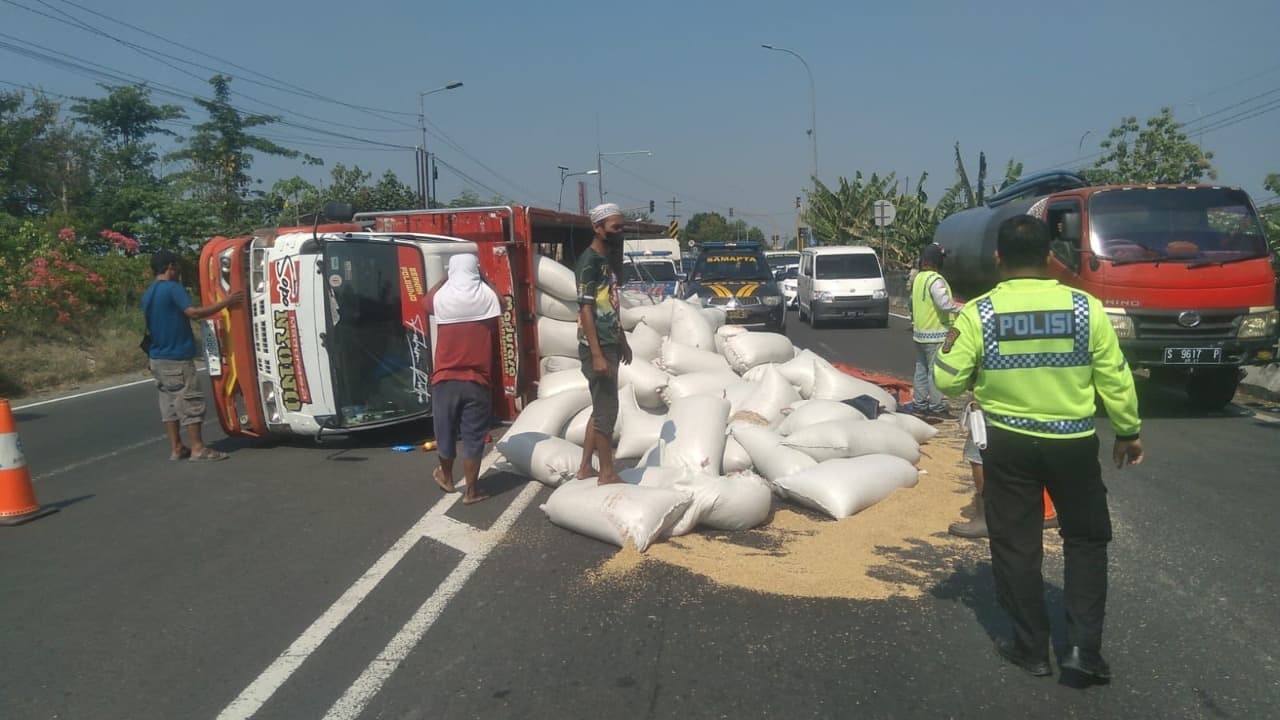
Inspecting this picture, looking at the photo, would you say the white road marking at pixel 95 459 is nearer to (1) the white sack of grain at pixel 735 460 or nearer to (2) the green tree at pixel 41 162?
(1) the white sack of grain at pixel 735 460

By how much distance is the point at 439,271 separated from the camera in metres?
8.16

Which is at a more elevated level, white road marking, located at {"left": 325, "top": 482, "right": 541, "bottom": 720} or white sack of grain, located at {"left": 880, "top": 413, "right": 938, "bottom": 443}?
white sack of grain, located at {"left": 880, "top": 413, "right": 938, "bottom": 443}

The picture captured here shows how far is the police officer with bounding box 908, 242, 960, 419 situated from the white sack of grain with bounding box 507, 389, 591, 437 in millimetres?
3109

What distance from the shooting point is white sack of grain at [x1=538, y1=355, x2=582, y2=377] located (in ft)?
29.5

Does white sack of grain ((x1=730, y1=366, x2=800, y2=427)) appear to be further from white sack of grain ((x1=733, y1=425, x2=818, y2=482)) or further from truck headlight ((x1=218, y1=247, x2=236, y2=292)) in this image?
truck headlight ((x1=218, y1=247, x2=236, y2=292))

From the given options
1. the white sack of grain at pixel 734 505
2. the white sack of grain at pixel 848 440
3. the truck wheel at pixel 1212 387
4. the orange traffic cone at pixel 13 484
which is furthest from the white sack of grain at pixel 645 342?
the truck wheel at pixel 1212 387

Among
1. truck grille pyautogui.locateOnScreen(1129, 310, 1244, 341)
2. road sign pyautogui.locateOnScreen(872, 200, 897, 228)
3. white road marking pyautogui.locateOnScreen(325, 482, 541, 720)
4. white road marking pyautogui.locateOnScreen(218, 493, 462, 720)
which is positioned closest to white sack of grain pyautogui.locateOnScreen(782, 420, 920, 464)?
white road marking pyautogui.locateOnScreen(325, 482, 541, 720)

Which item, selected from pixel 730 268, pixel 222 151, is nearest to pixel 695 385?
pixel 730 268

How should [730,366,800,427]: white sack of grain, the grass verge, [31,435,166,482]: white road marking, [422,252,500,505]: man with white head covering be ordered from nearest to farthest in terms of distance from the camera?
1. [422,252,500,505]: man with white head covering
2. [730,366,800,427]: white sack of grain
3. [31,435,166,482]: white road marking
4. the grass verge

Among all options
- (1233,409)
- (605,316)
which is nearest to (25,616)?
(605,316)

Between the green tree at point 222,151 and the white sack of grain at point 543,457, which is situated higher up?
the green tree at point 222,151

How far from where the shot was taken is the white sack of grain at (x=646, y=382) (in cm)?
816

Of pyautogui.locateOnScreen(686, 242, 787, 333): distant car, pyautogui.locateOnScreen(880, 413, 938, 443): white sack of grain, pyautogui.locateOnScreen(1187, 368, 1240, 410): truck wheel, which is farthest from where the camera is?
pyautogui.locateOnScreen(686, 242, 787, 333): distant car

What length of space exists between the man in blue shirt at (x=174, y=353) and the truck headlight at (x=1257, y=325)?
9026mm
